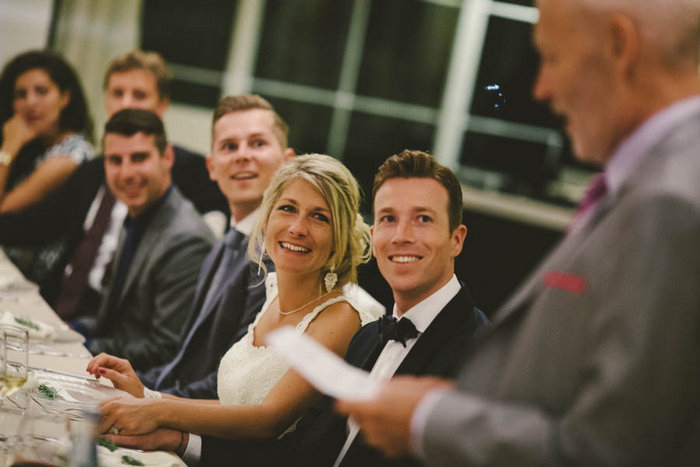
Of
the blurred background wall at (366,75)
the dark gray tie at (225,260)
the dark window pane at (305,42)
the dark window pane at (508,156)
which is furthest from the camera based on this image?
the dark window pane at (305,42)

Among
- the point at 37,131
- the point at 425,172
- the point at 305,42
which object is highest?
the point at 305,42

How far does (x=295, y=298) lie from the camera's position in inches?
90.0

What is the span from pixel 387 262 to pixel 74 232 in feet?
7.99

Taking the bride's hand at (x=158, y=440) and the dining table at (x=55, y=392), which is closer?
the dining table at (x=55, y=392)

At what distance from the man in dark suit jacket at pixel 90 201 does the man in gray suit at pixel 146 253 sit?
0.96 ft

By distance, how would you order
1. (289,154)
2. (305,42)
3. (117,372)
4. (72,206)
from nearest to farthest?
(117,372) → (289,154) → (72,206) → (305,42)

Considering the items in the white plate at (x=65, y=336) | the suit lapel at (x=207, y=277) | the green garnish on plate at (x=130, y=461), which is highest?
the suit lapel at (x=207, y=277)

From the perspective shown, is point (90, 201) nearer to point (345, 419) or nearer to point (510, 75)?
point (510, 75)

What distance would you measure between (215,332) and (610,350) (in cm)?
175

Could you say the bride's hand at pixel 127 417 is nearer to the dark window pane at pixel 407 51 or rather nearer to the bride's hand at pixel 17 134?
the bride's hand at pixel 17 134

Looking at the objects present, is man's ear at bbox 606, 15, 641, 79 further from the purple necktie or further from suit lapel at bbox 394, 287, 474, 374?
suit lapel at bbox 394, 287, 474, 374

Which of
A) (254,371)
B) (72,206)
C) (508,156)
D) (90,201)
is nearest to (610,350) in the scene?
(254,371)

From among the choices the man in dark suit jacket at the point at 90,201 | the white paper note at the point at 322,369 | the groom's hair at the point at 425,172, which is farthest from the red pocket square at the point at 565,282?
the man in dark suit jacket at the point at 90,201

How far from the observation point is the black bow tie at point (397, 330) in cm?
175
